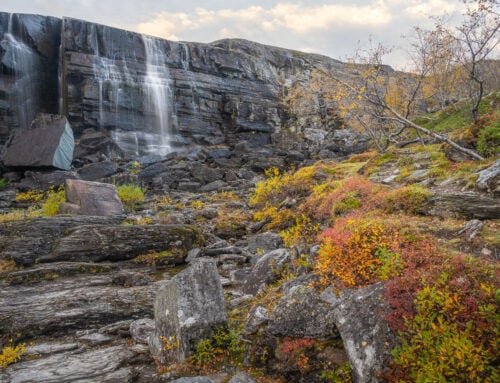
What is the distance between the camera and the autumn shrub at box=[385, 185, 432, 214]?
7648mm

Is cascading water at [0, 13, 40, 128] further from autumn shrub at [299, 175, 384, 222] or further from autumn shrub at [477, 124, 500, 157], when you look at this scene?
autumn shrub at [477, 124, 500, 157]

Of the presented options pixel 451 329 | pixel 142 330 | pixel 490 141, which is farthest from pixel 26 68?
pixel 451 329

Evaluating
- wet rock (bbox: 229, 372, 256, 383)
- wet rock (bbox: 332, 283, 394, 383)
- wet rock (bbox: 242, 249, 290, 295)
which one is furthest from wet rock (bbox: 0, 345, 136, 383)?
wet rock (bbox: 332, 283, 394, 383)

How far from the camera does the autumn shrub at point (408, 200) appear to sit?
7.65m

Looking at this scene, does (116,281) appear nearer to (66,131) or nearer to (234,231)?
(234,231)

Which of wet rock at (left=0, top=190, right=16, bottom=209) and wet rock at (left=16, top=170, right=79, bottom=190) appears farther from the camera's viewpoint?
wet rock at (left=16, top=170, right=79, bottom=190)

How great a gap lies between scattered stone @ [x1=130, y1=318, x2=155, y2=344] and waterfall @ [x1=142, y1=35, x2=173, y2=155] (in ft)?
118

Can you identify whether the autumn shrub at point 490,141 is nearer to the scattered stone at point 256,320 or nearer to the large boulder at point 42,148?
the scattered stone at point 256,320

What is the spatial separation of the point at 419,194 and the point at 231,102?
43194 mm

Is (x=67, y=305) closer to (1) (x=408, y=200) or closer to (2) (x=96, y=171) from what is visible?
(1) (x=408, y=200)

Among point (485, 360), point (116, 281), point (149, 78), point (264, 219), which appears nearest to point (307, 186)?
point (264, 219)

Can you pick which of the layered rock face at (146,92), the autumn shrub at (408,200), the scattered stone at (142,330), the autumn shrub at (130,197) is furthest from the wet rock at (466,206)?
the layered rock face at (146,92)

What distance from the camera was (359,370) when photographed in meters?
3.61

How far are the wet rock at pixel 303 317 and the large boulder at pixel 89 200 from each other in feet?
39.6
